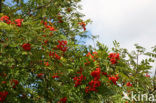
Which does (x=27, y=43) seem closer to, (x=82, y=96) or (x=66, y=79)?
(x=66, y=79)

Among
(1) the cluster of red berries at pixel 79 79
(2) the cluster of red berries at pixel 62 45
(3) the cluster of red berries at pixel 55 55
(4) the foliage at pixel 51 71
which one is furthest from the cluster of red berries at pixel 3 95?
(2) the cluster of red berries at pixel 62 45

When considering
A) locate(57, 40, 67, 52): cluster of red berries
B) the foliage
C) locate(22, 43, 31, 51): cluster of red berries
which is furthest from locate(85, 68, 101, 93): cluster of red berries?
locate(22, 43, 31, 51): cluster of red berries

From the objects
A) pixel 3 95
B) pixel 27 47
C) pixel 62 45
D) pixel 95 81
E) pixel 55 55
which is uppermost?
pixel 62 45

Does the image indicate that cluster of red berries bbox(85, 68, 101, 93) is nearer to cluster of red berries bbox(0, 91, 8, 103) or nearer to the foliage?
the foliage

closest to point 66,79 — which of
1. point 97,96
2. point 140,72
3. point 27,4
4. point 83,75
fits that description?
point 83,75

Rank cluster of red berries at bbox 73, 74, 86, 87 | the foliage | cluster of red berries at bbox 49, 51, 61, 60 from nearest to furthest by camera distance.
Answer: the foliage, cluster of red berries at bbox 73, 74, 86, 87, cluster of red berries at bbox 49, 51, 61, 60

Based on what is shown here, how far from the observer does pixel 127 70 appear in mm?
4613

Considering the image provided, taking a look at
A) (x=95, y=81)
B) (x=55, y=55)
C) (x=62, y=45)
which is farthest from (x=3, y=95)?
(x=95, y=81)

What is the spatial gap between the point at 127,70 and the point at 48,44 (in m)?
2.44

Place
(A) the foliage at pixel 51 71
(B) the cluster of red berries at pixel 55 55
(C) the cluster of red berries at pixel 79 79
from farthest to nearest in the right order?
(B) the cluster of red berries at pixel 55 55 → (C) the cluster of red berries at pixel 79 79 → (A) the foliage at pixel 51 71

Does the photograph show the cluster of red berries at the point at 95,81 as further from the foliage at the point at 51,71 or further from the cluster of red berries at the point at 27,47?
the cluster of red berries at the point at 27,47

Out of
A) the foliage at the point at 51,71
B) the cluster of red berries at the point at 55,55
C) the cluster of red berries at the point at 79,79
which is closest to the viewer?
the foliage at the point at 51,71

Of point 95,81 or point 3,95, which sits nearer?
point 3,95

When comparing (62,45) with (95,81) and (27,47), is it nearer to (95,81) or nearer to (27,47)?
(27,47)
